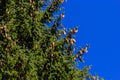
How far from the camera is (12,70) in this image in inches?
631

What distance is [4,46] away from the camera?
54.0 feet

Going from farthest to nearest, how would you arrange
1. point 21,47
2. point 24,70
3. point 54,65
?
point 21,47 → point 54,65 → point 24,70

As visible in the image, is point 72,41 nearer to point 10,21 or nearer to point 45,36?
point 45,36

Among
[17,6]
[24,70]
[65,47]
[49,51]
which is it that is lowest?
[24,70]

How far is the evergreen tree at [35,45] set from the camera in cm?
1609

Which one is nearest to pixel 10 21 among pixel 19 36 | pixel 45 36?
pixel 19 36

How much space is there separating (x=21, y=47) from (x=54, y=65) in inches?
77.5

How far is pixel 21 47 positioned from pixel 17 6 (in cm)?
210

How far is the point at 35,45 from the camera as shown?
18.3m

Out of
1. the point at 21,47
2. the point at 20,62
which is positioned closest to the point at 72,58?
the point at 21,47

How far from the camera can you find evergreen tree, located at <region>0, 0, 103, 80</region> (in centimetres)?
1609

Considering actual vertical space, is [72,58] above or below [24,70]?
above

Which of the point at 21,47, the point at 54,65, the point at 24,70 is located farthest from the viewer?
the point at 21,47

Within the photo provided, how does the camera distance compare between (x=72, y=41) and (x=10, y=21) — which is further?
(x=72, y=41)
